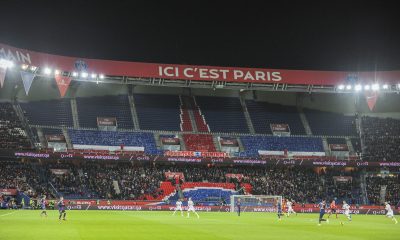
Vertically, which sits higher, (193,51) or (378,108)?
(193,51)

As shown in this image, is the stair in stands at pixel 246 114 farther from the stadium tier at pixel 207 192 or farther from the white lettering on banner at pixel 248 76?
the stadium tier at pixel 207 192

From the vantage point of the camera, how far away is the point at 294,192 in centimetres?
6825

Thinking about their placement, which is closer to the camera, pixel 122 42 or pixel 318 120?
pixel 122 42

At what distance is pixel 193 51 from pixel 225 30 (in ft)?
26.3

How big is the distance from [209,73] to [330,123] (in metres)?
23.5

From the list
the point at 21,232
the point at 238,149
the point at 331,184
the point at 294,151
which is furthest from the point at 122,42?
the point at 21,232

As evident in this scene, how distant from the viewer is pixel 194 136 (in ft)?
247

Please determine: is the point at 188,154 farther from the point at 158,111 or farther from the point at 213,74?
the point at 213,74

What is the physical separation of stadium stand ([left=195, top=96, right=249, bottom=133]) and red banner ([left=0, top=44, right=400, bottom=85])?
8.12 metres

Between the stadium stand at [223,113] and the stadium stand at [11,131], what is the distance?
28.6m

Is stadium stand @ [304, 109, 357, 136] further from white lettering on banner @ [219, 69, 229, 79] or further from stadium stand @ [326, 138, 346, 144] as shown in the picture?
white lettering on banner @ [219, 69, 229, 79]

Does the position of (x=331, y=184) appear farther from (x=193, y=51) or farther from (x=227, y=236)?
(x=227, y=236)

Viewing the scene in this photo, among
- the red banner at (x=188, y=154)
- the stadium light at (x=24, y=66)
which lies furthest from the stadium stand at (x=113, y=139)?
the stadium light at (x=24, y=66)

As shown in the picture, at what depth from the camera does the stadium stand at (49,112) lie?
228 feet
